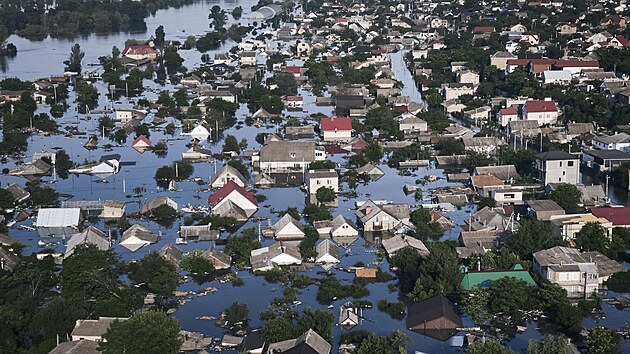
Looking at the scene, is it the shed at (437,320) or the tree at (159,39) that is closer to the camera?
the shed at (437,320)

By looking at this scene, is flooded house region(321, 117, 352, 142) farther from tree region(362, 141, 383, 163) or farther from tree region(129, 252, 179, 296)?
tree region(129, 252, 179, 296)

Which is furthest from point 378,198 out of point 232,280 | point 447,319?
point 447,319

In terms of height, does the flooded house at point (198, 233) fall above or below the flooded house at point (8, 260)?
below

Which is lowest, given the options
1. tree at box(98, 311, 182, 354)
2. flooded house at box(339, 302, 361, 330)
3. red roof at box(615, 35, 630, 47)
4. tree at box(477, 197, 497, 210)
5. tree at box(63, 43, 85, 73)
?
flooded house at box(339, 302, 361, 330)

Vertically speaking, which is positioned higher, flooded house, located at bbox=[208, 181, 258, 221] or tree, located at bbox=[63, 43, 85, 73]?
tree, located at bbox=[63, 43, 85, 73]

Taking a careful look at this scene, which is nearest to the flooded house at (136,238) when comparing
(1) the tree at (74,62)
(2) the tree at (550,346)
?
(2) the tree at (550,346)

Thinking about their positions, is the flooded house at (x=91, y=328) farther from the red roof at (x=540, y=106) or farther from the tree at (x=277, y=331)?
the red roof at (x=540, y=106)

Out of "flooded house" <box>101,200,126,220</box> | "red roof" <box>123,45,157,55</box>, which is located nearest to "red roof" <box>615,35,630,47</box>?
"red roof" <box>123,45,157,55</box>

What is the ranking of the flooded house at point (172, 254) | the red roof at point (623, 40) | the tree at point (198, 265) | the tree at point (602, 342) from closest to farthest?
1. the tree at point (602, 342)
2. the tree at point (198, 265)
3. the flooded house at point (172, 254)
4. the red roof at point (623, 40)
